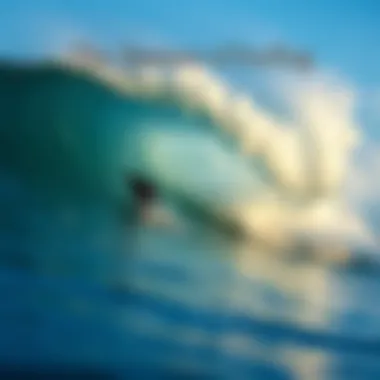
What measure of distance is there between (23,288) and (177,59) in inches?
14.7

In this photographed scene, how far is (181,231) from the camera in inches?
38.7

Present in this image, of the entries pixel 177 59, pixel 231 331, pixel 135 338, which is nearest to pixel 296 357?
pixel 231 331

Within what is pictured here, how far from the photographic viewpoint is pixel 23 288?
961 mm

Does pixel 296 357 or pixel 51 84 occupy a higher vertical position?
pixel 51 84

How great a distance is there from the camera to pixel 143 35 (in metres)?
1.00

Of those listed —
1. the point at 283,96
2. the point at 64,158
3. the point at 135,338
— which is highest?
the point at 283,96

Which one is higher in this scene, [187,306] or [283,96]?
[283,96]

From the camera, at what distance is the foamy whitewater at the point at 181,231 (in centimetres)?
96

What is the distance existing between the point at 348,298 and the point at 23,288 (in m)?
0.44

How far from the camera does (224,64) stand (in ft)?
3.26

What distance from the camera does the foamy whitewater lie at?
3.14 ft

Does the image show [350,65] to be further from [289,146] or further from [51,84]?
[51,84]

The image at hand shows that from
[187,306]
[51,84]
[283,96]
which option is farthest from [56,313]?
[283,96]

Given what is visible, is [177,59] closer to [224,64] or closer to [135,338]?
[224,64]
